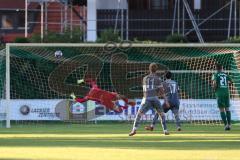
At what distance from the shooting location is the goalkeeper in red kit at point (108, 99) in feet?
91.1

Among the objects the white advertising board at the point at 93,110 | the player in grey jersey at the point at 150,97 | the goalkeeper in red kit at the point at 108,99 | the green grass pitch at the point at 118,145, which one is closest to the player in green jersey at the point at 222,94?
the green grass pitch at the point at 118,145

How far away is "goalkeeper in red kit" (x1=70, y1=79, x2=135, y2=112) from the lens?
27781 millimetres

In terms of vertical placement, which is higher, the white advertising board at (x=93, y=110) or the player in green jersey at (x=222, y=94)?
the player in green jersey at (x=222, y=94)

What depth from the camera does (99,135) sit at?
20.5 meters

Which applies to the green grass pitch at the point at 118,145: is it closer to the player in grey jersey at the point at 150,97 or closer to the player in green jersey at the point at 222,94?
the player in grey jersey at the point at 150,97

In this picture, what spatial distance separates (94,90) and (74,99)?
0.82m

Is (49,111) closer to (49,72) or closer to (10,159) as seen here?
(49,72)

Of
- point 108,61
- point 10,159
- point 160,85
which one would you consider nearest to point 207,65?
point 108,61

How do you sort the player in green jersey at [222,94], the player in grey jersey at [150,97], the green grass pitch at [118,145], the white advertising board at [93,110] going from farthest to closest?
the white advertising board at [93,110]
the player in green jersey at [222,94]
the player in grey jersey at [150,97]
the green grass pitch at [118,145]

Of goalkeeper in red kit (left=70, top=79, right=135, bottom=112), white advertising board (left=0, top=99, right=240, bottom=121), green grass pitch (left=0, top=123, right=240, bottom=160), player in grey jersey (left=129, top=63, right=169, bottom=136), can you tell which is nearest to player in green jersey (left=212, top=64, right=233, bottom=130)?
green grass pitch (left=0, top=123, right=240, bottom=160)

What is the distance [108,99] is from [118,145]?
36.2ft

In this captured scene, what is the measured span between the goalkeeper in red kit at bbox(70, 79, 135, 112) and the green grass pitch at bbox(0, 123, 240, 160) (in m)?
5.47

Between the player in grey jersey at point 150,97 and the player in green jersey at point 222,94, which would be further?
the player in green jersey at point 222,94

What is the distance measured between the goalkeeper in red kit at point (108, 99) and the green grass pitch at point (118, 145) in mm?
5469
